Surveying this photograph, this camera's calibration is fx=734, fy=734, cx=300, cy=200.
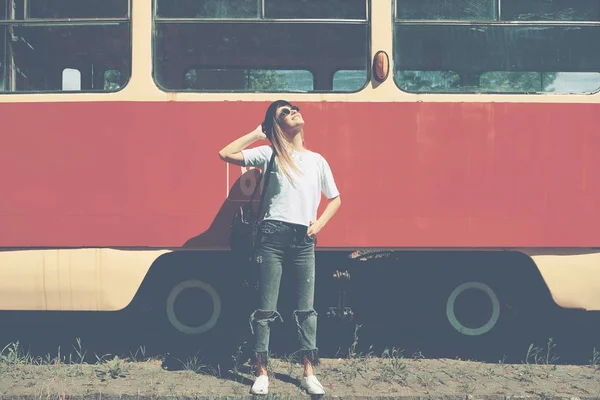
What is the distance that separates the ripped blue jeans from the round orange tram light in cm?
129

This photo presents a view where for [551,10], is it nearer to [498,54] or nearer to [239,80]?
[498,54]

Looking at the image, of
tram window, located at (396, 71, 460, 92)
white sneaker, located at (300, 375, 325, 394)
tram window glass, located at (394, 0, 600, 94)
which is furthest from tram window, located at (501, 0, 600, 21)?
white sneaker, located at (300, 375, 325, 394)

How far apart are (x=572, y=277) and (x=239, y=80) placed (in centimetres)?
271

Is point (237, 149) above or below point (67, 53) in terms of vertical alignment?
below

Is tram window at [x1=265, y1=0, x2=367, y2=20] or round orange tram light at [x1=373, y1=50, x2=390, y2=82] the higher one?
tram window at [x1=265, y1=0, x2=367, y2=20]

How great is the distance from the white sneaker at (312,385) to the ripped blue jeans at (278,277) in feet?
0.33

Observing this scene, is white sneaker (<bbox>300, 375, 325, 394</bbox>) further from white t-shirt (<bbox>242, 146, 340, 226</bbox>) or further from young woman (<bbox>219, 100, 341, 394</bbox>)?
white t-shirt (<bbox>242, 146, 340, 226</bbox>)

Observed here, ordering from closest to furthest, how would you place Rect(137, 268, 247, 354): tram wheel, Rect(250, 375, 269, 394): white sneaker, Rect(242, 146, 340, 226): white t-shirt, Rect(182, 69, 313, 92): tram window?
Rect(250, 375, 269, 394): white sneaker
Rect(242, 146, 340, 226): white t-shirt
Rect(182, 69, 313, 92): tram window
Rect(137, 268, 247, 354): tram wheel

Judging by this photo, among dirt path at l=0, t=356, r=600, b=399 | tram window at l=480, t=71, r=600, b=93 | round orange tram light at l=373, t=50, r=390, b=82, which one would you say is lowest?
dirt path at l=0, t=356, r=600, b=399

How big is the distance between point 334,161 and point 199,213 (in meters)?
1.00

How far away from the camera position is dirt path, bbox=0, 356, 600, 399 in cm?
450

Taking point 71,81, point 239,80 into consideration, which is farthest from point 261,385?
point 71,81

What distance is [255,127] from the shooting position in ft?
16.7

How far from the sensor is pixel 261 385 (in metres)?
4.44
